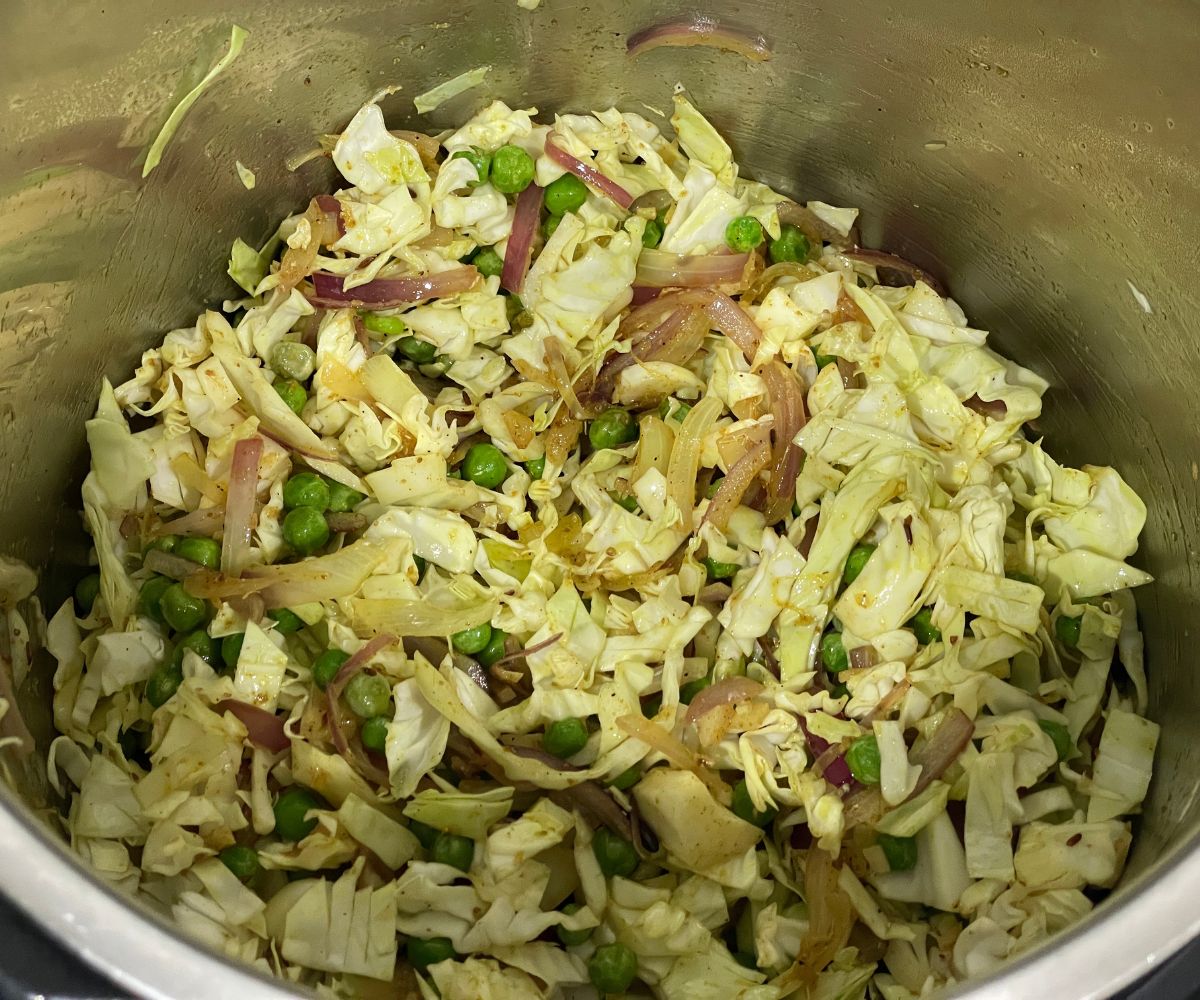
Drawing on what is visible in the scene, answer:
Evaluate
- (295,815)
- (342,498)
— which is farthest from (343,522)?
(295,815)

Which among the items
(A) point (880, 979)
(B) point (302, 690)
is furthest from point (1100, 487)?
(B) point (302, 690)

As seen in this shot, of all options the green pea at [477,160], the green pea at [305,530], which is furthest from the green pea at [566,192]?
the green pea at [305,530]

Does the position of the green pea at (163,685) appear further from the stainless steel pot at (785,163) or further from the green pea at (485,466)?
the green pea at (485,466)

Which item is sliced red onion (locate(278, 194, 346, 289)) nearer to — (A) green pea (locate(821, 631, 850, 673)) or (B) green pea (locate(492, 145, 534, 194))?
(B) green pea (locate(492, 145, 534, 194))

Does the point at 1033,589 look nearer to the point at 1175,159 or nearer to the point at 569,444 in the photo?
the point at 1175,159

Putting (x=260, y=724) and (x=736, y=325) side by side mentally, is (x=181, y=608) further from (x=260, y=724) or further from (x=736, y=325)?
(x=736, y=325)

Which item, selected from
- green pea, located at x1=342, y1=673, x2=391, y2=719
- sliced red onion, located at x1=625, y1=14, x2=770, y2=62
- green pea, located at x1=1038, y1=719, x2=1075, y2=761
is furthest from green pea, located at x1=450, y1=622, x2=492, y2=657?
sliced red onion, located at x1=625, y1=14, x2=770, y2=62
